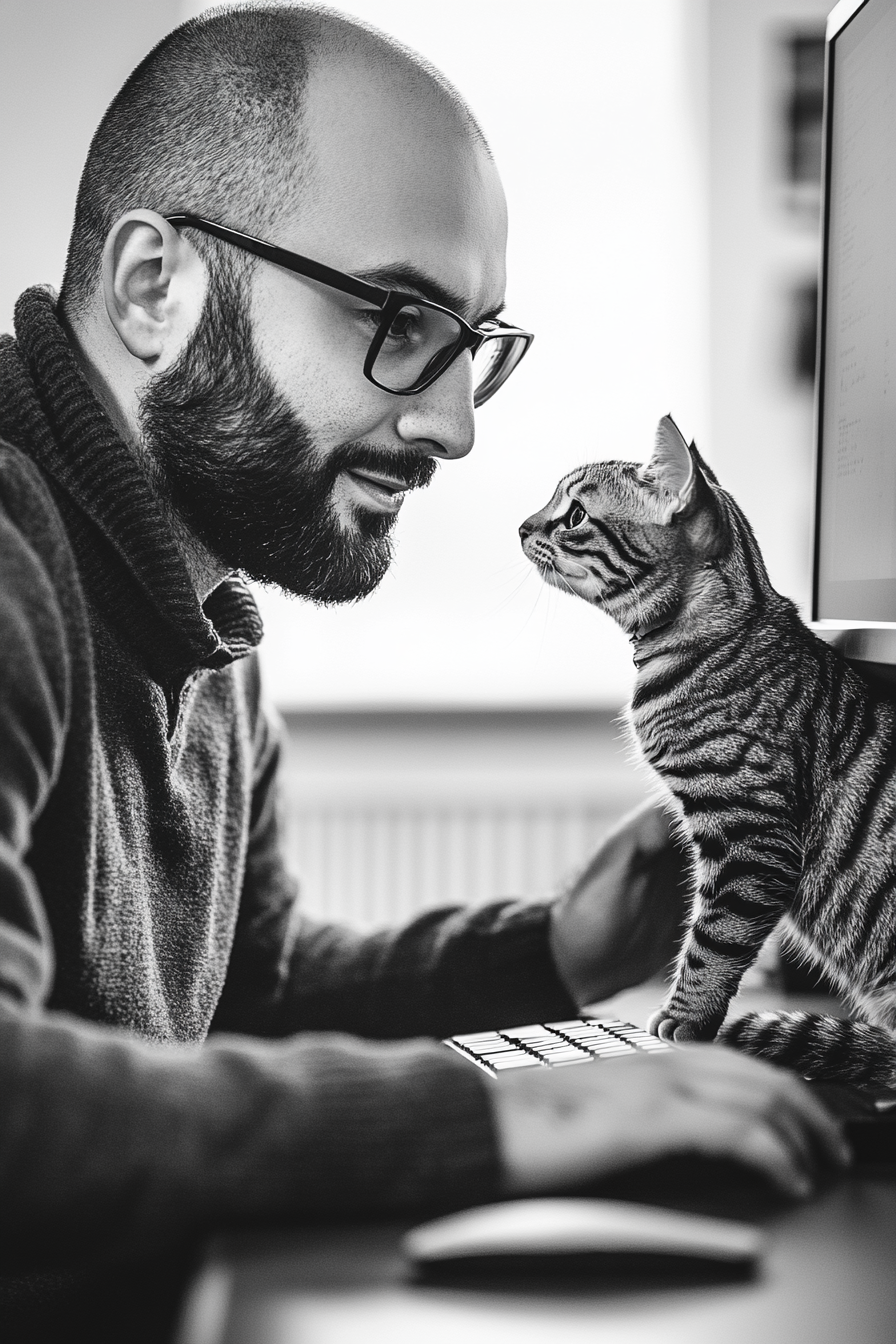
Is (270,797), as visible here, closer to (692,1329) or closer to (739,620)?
(739,620)

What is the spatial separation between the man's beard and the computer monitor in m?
0.29

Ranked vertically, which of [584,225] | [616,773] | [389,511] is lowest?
[616,773]

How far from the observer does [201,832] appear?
36.0 inches

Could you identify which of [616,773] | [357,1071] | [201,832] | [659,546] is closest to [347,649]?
[616,773]

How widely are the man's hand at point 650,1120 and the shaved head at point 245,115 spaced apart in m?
0.59

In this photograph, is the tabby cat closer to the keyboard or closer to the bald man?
the keyboard

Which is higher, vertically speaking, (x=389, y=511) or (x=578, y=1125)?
(x=389, y=511)

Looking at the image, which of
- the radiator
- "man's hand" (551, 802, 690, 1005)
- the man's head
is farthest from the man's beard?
the radiator

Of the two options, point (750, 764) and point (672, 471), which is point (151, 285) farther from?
point (750, 764)

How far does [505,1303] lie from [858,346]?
657mm

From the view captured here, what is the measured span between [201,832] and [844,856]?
47 cm

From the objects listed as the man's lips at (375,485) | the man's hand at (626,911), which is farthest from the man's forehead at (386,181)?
the man's hand at (626,911)

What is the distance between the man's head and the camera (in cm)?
78

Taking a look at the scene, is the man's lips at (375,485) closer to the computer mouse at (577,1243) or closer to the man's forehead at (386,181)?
the man's forehead at (386,181)
